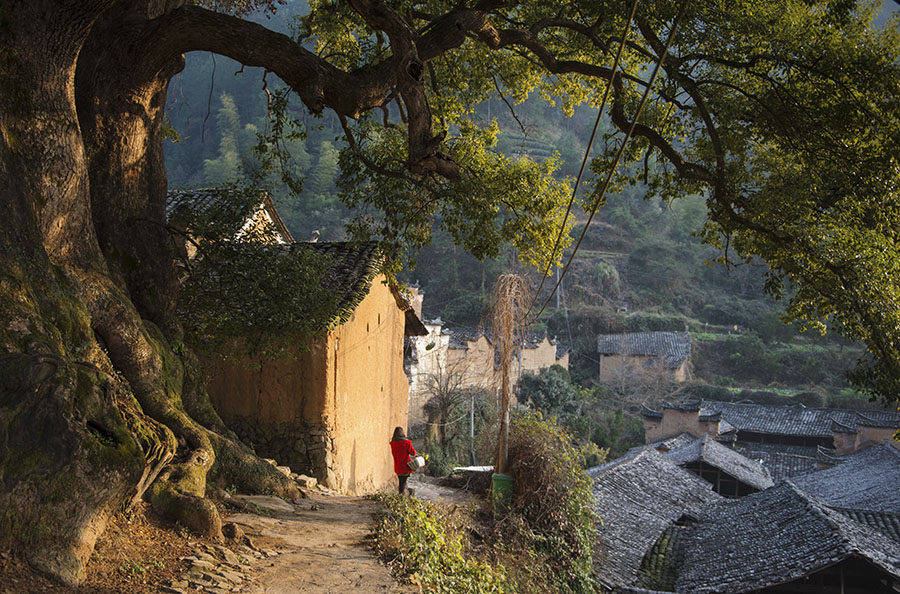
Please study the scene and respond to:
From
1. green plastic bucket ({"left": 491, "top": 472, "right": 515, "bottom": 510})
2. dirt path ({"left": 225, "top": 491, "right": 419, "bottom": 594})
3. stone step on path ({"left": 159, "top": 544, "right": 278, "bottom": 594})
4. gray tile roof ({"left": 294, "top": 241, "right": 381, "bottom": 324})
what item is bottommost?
green plastic bucket ({"left": 491, "top": 472, "right": 515, "bottom": 510})

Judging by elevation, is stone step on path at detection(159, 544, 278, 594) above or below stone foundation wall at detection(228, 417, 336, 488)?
below

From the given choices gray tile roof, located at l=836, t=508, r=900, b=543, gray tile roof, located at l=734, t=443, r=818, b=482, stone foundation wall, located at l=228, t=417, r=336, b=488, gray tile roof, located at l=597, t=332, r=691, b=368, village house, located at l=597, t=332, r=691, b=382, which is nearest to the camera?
stone foundation wall, located at l=228, t=417, r=336, b=488

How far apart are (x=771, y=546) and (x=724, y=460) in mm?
14033

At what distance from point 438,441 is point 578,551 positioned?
16384 mm

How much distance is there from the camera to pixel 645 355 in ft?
161

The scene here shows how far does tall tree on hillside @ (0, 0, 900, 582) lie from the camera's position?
16.0ft

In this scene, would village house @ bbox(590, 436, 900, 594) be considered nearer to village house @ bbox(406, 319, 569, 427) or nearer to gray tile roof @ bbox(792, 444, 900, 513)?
gray tile roof @ bbox(792, 444, 900, 513)

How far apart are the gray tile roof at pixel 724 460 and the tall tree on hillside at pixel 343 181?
19.5m

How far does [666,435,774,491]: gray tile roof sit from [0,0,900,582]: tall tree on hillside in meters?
19.5

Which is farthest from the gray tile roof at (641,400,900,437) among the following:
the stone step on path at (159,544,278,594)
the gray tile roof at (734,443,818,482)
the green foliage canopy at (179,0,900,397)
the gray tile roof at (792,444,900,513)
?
the stone step on path at (159,544,278,594)

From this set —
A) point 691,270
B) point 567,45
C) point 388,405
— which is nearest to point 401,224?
point 567,45

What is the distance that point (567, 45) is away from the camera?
11719mm

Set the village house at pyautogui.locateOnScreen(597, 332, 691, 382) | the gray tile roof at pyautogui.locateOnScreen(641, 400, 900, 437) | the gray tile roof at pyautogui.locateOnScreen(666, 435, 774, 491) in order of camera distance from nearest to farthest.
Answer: the gray tile roof at pyautogui.locateOnScreen(666, 435, 774, 491)
the gray tile roof at pyautogui.locateOnScreen(641, 400, 900, 437)
the village house at pyautogui.locateOnScreen(597, 332, 691, 382)

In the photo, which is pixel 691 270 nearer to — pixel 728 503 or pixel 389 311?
pixel 728 503
